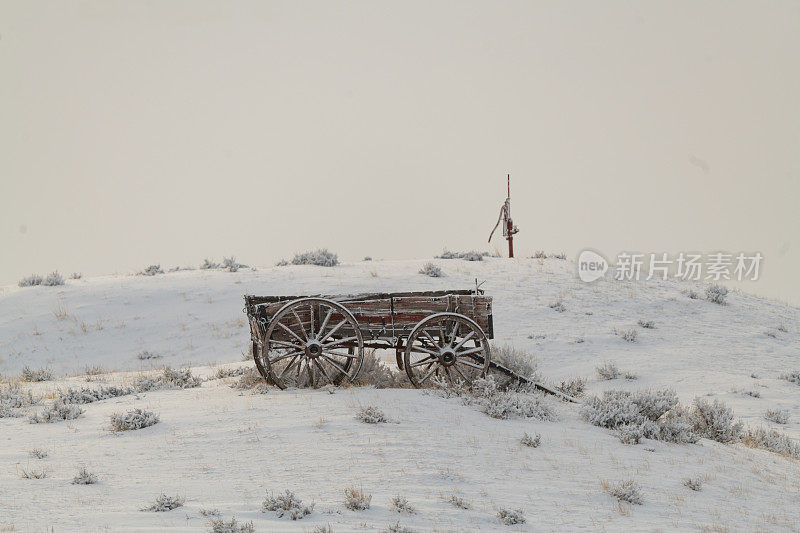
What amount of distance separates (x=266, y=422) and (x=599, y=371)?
727 centimetres

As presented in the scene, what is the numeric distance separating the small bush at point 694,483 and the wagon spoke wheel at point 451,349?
3.00 m

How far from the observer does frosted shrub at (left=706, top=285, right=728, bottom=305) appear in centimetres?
1777

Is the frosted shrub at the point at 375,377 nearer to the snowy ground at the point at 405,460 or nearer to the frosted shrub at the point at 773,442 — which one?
the snowy ground at the point at 405,460

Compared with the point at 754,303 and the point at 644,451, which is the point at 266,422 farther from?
the point at 754,303

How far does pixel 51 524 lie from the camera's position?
4.41 metres

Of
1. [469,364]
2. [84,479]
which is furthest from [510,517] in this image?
[469,364]

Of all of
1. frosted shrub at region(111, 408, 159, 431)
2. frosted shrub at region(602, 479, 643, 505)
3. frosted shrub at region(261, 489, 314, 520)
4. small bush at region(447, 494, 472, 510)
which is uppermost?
frosted shrub at region(111, 408, 159, 431)

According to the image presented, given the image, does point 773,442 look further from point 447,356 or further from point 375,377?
point 375,377

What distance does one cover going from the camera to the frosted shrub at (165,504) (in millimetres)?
4672

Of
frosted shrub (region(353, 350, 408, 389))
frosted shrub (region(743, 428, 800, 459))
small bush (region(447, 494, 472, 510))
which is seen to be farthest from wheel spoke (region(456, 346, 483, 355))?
frosted shrub (region(743, 428, 800, 459))

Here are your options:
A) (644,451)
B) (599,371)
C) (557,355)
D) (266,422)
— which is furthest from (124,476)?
(557,355)

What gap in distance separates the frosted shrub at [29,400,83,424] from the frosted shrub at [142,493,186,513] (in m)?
3.74

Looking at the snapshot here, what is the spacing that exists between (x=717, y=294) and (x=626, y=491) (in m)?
14.7

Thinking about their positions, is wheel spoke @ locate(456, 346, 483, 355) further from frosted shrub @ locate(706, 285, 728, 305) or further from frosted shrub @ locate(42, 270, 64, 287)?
frosted shrub @ locate(42, 270, 64, 287)
